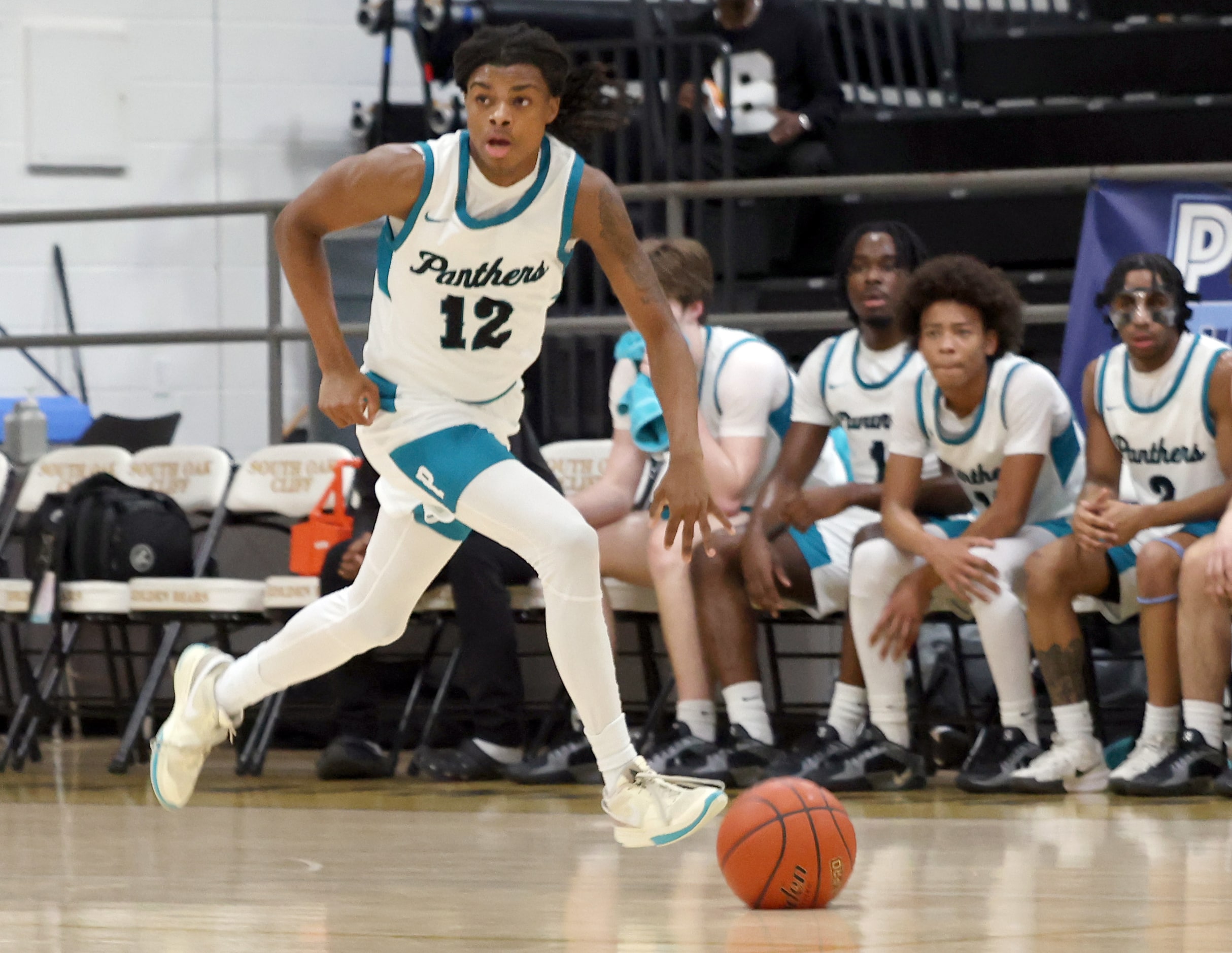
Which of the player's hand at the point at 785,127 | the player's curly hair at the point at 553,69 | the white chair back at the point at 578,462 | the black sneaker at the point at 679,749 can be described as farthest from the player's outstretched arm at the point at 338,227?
the player's hand at the point at 785,127

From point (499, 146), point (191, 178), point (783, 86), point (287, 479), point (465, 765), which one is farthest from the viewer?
point (191, 178)

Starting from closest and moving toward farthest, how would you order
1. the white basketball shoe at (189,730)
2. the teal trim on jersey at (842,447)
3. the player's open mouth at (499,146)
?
the player's open mouth at (499,146), the white basketball shoe at (189,730), the teal trim on jersey at (842,447)

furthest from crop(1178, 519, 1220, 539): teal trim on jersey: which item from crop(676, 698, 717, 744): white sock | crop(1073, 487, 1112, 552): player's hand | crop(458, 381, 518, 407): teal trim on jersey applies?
crop(458, 381, 518, 407): teal trim on jersey

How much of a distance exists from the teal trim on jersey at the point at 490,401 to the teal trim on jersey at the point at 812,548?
1.85 meters

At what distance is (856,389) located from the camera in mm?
5766

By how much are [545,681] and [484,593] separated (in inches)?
45.5

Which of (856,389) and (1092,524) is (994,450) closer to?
(1092,524)

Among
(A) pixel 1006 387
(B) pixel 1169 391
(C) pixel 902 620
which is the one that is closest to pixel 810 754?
(C) pixel 902 620

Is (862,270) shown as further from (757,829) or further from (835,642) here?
(757,829)

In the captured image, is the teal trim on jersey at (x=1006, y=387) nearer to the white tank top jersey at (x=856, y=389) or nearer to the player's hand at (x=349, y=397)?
the white tank top jersey at (x=856, y=389)

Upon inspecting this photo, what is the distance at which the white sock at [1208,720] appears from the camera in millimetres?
4973

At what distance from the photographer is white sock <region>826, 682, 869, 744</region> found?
5.50 m

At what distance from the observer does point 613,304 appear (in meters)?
8.65

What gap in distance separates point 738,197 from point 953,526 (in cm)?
184
